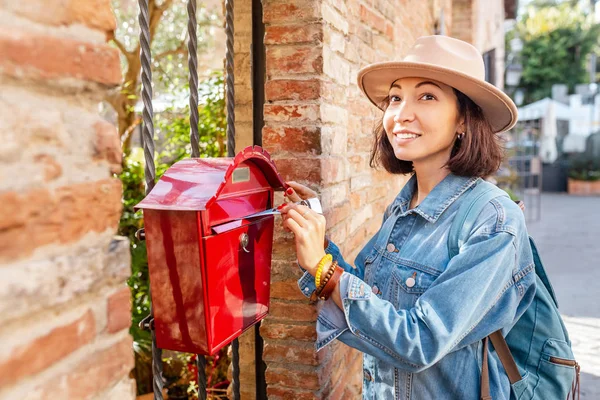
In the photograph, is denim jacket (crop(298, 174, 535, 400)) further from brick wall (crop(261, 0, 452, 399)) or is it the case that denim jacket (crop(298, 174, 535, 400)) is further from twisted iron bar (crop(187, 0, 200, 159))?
twisted iron bar (crop(187, 0, 200, 159))

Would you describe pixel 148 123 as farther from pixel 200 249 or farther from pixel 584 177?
pixel 584 177

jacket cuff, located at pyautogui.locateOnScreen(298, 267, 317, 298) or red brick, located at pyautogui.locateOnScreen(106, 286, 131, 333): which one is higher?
red brick, located at pyautogui.locateOnScreen(106, 286, 131, 333)

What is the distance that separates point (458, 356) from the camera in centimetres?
160

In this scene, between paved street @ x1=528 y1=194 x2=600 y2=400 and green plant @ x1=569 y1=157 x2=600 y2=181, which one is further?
green plant @ x1=569 y1=157 x2=600 y2=181

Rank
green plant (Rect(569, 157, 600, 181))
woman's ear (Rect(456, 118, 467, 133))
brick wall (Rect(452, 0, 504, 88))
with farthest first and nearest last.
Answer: green plant (Rect(569, 157, 600, 181)) → brick wall (Rect(452, 0, 504, 88)) → woman's ear (Rect(456, 118, 467, 133))

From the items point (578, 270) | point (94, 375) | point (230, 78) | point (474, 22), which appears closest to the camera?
point (94, 375)

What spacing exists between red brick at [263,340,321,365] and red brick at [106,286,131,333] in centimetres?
116

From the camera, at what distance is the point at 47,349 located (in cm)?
80

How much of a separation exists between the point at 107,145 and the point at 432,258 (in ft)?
3.28

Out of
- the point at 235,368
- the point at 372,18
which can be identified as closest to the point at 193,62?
the point at 235,368

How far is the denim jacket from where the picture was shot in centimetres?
141

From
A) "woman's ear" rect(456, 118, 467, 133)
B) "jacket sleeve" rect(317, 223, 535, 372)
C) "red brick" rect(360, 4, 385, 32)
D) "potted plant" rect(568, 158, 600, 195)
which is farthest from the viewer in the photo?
"potted plant" rect(568, 158, 600, 195)

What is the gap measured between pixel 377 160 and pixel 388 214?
10.4 inches

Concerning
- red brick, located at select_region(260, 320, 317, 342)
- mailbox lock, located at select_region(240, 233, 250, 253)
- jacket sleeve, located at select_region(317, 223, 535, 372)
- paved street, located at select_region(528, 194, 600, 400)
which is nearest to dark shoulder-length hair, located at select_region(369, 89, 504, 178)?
jacket sleeve, located at select_region(317, 223, 535, 372)
